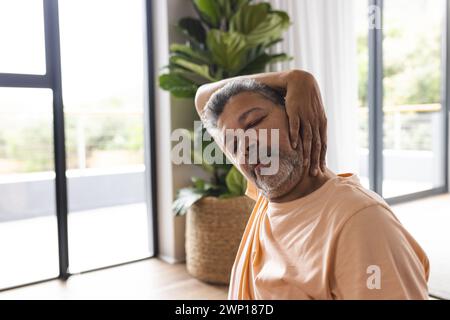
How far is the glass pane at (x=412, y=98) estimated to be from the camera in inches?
148

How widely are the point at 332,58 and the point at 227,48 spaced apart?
1.01m

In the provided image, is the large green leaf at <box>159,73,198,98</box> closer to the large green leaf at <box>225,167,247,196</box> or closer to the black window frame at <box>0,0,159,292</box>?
the large green leaf at <box>225,167,247,196</box>

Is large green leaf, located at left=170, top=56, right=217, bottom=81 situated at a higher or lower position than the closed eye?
higher

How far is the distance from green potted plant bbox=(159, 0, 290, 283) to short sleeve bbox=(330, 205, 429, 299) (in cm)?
175

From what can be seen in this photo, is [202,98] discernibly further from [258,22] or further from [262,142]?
[258,22]

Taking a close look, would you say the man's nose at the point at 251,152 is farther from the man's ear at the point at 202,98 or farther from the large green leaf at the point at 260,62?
the large green leaf at the point at 260,62

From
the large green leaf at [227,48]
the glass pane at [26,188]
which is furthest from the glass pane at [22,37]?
the large green leaf at [227,48]

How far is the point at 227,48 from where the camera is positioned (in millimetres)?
2404

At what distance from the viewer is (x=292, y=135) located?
0.76 meters

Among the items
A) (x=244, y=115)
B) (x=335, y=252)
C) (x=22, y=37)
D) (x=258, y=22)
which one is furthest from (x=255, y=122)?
(x=22, y=37)

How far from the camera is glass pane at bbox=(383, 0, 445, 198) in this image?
3.76 m

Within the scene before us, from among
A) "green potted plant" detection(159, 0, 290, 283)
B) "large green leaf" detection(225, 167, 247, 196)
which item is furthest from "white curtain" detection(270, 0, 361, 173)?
"large green leaf" detection(225, 167, 247, 196)
